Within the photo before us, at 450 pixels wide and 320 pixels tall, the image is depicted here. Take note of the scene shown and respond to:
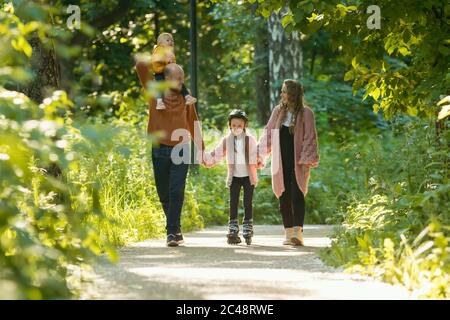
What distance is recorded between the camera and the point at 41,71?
11953 mm

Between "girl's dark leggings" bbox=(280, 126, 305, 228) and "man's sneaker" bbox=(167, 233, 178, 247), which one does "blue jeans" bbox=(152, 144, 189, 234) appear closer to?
"man's sneaker" bbox=(167, 233, 178, 247)

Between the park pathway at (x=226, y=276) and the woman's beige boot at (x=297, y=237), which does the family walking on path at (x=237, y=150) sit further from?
the park pathway at (x=226, y=276)

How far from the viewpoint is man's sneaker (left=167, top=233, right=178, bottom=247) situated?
1208 cm

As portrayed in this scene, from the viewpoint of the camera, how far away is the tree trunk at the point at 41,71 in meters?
11.9

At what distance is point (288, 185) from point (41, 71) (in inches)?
122

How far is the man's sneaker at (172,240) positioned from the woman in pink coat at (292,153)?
1.36m

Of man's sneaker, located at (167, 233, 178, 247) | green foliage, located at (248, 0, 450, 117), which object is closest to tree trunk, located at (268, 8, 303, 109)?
green foliage, located at (248, 0, 450, 117)

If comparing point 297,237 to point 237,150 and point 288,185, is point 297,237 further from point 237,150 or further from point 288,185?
point 237,150

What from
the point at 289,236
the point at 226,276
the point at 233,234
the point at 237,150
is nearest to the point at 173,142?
the point at 237,150

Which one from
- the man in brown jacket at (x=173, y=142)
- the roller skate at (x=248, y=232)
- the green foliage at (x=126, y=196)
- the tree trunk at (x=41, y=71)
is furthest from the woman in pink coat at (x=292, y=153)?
the tree trunk at (x=41, y=71)
